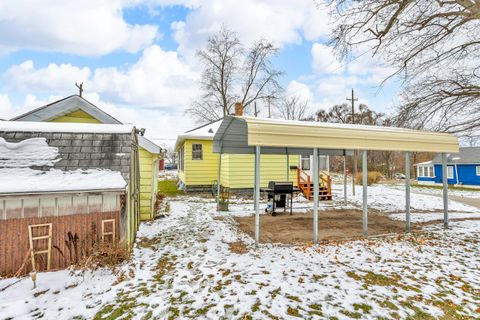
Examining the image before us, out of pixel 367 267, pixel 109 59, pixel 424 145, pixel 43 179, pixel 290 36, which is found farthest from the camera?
pixel 109 59

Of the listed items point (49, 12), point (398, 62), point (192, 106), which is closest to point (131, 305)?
point (49, 12)

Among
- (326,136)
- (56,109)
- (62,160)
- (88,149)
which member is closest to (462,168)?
(326,136)

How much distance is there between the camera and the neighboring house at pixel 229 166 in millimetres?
14422

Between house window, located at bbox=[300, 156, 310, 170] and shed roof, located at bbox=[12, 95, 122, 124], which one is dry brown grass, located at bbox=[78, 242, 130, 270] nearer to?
shed roof, located at bbox=[12, 95, 122, 124]

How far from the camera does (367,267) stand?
16.2ft

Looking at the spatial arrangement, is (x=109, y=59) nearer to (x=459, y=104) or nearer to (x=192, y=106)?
(x=192, y=106)

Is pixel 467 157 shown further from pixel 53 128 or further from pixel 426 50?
pixel 53 128

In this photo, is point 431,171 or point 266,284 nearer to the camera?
point 266,284

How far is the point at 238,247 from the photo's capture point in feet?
19.8

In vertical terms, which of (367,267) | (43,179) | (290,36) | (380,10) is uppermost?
(290,36)

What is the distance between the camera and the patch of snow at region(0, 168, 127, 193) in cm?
422

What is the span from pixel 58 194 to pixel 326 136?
5679 millimetres

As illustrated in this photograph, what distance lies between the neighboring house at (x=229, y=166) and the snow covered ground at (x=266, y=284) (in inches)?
320

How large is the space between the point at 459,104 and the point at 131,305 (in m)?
10.8
